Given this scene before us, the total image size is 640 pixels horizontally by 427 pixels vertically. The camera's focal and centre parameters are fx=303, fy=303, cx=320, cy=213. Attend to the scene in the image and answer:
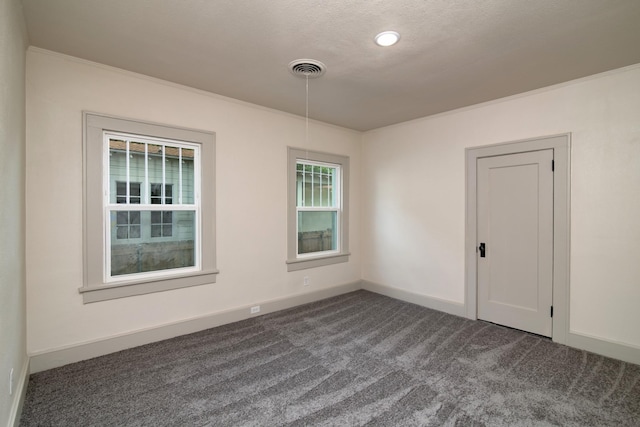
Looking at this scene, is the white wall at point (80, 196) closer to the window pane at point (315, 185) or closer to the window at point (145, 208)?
the window at point (145, 208)

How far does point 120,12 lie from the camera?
6.64ft

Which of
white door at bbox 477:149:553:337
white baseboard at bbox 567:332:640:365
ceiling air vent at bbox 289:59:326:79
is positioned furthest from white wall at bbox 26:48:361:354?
white baseboard at bbox 567:332:640:365

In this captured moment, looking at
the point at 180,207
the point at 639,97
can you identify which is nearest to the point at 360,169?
the point at 180,207

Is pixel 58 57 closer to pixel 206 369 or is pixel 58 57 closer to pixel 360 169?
pixel 206 369

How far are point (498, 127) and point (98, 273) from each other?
4491 millimetres

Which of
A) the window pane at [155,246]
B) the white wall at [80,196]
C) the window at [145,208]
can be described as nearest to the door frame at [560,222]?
the white wall at [80,196]

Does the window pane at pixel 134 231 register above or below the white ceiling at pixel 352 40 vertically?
below

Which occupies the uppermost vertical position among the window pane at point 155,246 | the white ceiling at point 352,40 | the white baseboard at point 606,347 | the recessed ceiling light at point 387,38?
the white ceiling at point 352,40

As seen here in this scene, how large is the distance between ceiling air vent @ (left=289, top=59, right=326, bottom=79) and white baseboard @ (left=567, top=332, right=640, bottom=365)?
11.8ft

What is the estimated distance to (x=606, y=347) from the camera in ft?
9.34

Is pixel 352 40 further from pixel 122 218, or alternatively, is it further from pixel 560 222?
pixel 560 222

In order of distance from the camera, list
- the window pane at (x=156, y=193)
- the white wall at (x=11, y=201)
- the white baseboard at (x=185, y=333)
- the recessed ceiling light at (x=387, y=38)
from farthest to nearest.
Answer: the window pane at (x=156, y=193), the white baseboard at (x=185, y=333), the recessed ceiling light at (x=387, y=38), the white wall at (x=11, y=201)

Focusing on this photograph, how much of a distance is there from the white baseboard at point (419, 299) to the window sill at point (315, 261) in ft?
2.06

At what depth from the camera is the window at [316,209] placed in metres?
4.26
